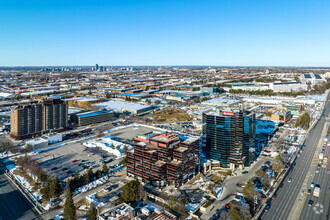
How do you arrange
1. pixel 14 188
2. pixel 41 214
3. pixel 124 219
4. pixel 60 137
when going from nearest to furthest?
pixel 124 219
pixel 41 214
pixel 14 188
pixel 60 137

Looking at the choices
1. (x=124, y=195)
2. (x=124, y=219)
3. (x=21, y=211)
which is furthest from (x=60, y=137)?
(x=124, y=219)

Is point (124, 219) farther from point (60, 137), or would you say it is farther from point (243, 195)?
point (60, 137)

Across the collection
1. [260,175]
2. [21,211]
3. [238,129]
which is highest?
[238,129]

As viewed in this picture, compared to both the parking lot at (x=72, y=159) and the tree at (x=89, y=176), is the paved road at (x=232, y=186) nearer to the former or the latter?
the tree at (x=89, y=176)

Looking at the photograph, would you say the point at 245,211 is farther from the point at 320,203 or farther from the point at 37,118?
the point at 37,118

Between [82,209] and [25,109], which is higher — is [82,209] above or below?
below

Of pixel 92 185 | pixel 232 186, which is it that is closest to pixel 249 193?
pixel 232 186

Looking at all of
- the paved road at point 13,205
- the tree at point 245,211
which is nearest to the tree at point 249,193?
the tree at point 245,211
